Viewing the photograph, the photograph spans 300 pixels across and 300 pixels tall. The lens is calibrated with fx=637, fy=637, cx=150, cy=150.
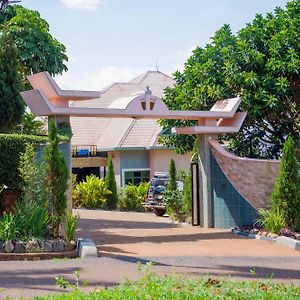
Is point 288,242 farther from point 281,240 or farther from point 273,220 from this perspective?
point 273,220

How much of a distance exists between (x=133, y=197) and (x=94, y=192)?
1853 mm

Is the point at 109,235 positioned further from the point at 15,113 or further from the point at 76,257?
the point at 15,113

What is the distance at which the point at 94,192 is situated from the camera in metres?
29.9

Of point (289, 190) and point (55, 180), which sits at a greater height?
point (55, 180)

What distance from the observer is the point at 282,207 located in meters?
16.9

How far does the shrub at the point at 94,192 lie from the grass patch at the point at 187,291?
21455 mm

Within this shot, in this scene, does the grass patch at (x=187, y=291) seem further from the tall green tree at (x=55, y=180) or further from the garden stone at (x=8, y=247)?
the tall green tree at (x=55, y=180)

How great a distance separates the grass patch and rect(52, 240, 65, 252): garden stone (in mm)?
5439

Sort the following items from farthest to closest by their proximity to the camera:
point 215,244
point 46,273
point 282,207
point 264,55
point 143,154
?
point 143,154, point 264,55, point 282,207, point 215,244, point 46,273

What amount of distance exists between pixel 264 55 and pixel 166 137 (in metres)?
4.66

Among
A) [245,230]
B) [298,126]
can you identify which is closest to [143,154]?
[298,126]

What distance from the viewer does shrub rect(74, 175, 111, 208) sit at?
29.8 meters

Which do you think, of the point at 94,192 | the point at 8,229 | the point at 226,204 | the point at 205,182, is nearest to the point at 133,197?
the point at 94,192

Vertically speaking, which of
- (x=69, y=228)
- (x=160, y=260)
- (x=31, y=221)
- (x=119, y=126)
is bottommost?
(x=160, y=260)
